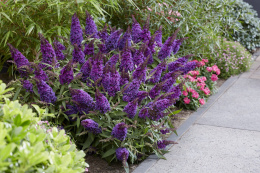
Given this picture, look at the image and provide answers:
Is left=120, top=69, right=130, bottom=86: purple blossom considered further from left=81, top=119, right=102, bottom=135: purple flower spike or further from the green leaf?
the green leaf

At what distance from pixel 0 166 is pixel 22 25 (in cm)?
296

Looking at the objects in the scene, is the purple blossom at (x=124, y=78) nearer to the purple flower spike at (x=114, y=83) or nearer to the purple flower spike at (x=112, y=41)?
the purple flower spike at (x=114, y=83)

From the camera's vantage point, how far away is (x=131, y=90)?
313 cm

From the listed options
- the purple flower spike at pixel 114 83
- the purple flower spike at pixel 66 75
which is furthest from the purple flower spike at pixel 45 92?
the purple flower spike at pixel 114 83

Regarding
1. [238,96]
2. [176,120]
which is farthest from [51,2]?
[238,96]

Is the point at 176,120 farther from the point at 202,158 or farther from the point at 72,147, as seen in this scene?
the point at 72,147

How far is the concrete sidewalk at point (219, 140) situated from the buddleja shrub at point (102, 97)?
8.4 inches

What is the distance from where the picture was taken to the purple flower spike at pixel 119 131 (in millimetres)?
2834

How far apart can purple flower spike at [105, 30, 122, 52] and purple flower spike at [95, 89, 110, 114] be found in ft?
3.15

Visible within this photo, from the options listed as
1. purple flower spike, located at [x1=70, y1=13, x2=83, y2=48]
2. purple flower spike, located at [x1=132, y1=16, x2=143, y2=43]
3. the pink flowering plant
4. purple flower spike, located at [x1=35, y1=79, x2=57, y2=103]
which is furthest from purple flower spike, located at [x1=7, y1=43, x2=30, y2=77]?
the pink flowering plant

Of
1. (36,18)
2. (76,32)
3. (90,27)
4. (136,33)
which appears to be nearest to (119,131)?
(76,32)

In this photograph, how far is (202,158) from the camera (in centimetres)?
336

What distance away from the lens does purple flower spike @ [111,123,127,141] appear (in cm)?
283

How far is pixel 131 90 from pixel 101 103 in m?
0.37
